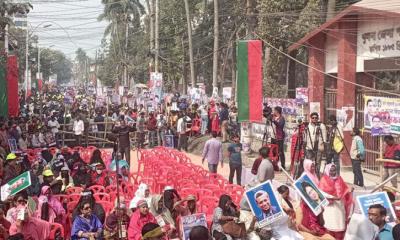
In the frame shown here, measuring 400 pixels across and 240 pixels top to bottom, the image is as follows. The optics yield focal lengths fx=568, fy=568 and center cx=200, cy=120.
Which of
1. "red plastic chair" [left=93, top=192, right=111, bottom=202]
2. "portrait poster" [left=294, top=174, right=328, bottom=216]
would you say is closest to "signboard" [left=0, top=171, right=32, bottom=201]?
"red plastic chair" [left=93, top=192, right=111, bottom=202]

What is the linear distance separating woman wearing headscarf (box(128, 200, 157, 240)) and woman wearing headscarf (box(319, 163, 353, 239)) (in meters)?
2.52

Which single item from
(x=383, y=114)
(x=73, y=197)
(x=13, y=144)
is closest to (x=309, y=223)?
(x=73, y=197)

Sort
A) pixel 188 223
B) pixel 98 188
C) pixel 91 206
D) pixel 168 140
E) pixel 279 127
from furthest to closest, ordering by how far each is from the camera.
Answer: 1. pixel 168 140
2. pixel 279 127
3. pixel 98 188
4. pixel 91 206
5. pixel 188 223

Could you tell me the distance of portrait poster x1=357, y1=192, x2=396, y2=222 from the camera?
671 cm

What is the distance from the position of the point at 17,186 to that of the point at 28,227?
2.00 ft

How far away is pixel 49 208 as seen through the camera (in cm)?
766

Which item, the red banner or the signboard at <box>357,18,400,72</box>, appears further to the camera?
the red banner

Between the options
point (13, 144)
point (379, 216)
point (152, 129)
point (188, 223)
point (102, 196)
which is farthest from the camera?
point (152, 129)

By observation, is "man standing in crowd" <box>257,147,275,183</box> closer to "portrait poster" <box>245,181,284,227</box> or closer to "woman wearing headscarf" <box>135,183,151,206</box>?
"woman wearing headscarf" <box>135,183,151,206</box>

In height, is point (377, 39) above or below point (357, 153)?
above

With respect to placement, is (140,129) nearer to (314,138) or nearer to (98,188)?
(314,138)

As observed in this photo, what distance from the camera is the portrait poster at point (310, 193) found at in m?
7.32

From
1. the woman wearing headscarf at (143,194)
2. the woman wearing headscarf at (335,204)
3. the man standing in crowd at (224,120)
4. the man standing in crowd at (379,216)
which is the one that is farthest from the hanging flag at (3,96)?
the man standing in crowd at (379,216)

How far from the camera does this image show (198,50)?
53.2 meters
